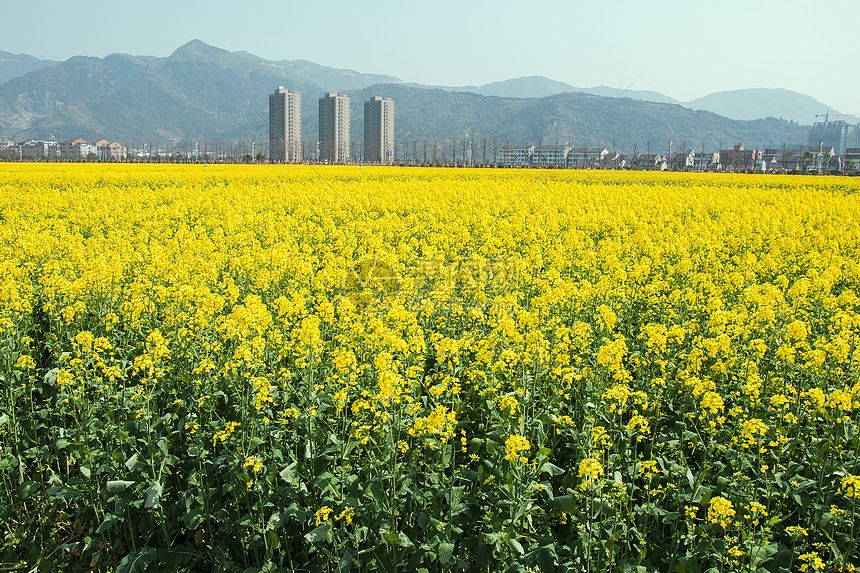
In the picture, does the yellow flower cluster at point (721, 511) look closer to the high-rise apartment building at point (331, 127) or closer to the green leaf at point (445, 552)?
the green leaf at point (445, 552)

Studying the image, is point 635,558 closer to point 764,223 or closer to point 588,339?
point 588,339

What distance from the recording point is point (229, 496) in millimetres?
4785

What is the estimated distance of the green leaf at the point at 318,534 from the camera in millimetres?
3928

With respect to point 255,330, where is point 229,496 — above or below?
below

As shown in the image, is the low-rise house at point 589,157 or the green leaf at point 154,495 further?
the low-rise house at point 589,157

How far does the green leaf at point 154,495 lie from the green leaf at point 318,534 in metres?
1.29

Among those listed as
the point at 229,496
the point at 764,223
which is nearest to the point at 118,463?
the point at 229,496

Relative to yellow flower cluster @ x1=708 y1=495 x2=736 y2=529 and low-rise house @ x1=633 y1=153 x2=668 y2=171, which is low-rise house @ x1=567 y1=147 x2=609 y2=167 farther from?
yellow flower cluster @ x1=708 y1=495 x2=736 y2=529

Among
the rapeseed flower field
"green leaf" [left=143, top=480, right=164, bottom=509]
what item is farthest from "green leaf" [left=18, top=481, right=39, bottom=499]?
"green leaf" [left=143, top=480, right=164, bottom=509]

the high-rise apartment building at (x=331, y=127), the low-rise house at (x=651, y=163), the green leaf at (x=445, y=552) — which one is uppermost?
the high-rise apartment building at (x=331, y=127)

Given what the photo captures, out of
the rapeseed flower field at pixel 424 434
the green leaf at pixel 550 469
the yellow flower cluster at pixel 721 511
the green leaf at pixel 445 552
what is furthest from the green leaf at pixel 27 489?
the yellow flower cluster at pixel 721 511

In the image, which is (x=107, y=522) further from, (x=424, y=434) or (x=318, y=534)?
(x=424, y=434)

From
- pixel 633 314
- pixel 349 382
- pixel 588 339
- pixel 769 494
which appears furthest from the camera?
pixel 633 314

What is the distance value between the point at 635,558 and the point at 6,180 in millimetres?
33299
